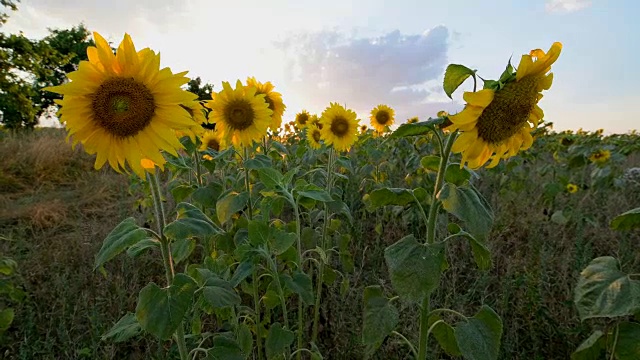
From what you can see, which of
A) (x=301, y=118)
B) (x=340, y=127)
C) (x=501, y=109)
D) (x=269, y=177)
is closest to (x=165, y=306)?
(x=269, y=177)

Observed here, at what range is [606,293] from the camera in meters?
1.25

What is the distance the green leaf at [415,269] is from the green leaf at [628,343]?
2.37ft

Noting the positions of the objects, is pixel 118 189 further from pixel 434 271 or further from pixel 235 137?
pixel 434 271

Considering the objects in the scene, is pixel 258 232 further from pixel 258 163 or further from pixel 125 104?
pixel 125 104

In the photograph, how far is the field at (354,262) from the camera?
2166 mm

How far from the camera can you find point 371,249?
330cm

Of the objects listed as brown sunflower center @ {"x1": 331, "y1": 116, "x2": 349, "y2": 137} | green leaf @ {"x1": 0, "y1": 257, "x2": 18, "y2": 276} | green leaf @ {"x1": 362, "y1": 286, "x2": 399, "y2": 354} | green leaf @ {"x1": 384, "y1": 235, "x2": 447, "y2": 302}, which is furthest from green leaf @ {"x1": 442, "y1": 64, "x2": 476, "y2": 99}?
brown sunflower center @ {"x1": 331, "y1": 116, "x2": 349, "y2": 137}

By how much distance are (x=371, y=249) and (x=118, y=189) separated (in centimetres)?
389

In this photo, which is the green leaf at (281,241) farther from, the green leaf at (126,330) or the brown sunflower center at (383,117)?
the brown sunflower center at (383,117)

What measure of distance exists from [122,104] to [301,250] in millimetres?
1426

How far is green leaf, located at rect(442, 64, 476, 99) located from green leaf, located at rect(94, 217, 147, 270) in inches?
36.2

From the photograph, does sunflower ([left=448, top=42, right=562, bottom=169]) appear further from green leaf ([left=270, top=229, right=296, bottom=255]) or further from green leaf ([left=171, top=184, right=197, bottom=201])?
green leaf ([left=171, top=184, right=197, bottom=201])

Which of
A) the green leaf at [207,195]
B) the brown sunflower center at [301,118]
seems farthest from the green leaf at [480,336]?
the brown sunflower center at [301,118]

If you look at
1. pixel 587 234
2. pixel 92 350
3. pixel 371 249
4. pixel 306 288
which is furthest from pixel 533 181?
pixel 92 350
